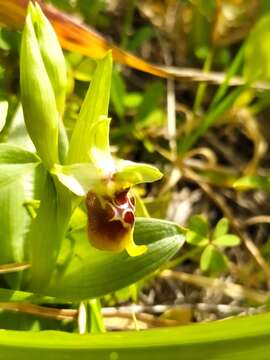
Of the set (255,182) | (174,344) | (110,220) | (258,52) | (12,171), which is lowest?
(174,344)

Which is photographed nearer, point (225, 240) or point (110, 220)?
point (110, 220)

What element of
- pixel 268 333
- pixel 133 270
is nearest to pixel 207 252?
pixel 133 270

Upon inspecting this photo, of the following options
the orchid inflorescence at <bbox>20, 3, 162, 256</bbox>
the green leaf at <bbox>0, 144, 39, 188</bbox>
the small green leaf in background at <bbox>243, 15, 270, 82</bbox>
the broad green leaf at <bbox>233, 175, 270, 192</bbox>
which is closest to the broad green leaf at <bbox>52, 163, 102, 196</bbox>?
the orchid inflorescence at <bbox>20, 3, 162, 256</bbox>

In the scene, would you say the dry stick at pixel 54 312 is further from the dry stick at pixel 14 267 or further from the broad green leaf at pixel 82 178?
the broad green leaf at pixel 82 178

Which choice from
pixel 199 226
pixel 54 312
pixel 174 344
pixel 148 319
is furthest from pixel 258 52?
pixel 174 344

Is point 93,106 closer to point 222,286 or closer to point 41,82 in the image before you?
point 41,82

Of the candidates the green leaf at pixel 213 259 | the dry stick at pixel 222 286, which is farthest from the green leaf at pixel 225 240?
the dry stick at pixel 222 286

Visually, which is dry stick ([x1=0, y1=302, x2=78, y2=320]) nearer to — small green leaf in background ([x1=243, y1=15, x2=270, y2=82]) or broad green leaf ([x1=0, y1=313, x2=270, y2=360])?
broad green leaf ([x1=0, y1=313, x2=270, y2=360])

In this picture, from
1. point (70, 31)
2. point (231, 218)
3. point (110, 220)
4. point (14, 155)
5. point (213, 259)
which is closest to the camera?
point (110, 220)
